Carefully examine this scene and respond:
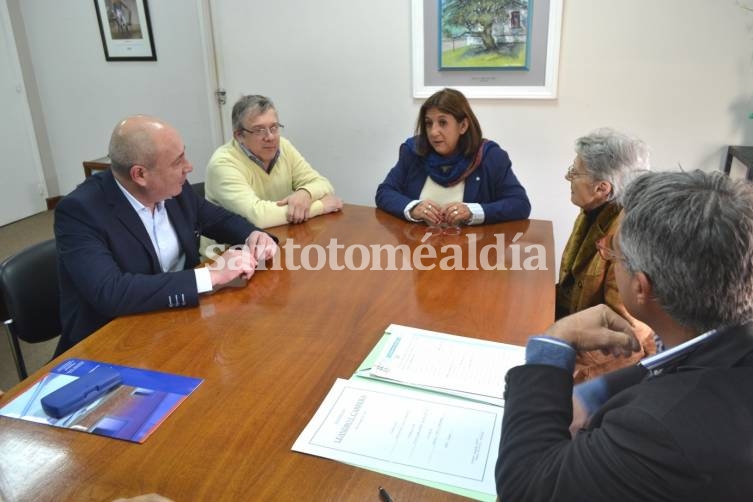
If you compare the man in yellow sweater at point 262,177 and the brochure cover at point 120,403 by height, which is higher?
the man in yellow sweater at point 262,177

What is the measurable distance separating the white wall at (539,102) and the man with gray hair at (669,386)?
2.40m

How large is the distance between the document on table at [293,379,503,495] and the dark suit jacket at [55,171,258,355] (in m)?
0.63

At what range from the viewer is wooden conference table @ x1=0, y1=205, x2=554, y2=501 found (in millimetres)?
884

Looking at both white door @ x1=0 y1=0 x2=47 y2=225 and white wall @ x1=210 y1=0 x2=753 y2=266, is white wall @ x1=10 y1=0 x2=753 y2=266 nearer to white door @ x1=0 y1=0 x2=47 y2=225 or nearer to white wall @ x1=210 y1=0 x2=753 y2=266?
white wall @ x1=210 y1=0 x2=753 y2=266

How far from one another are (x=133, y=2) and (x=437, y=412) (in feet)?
13.0

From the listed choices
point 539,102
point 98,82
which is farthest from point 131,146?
point 98,82

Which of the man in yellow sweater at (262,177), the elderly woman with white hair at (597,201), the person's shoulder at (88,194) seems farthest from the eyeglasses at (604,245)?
the person's shoulder at (88,194)

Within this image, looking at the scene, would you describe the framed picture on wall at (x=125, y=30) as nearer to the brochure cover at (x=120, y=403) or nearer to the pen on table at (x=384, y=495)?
the brochure cover at (x=120, y=403)

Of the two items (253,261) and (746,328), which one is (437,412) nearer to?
(746,328)

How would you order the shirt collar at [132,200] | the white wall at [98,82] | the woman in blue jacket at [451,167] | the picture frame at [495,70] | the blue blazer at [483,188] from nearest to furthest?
the shirt collar at [132,200]
the blue blazer at [483,188]
the woman in blue jacket at [451,167]
the picture frame at [495,70]
the white wall at [98,82]

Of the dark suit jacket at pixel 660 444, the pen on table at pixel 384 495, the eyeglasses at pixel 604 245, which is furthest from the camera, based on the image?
the eyeglasses at pixel 604 245

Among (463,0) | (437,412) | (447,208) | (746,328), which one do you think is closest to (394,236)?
(447,208)

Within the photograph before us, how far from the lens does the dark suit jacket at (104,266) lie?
4.82 ft

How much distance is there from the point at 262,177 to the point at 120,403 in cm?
158
